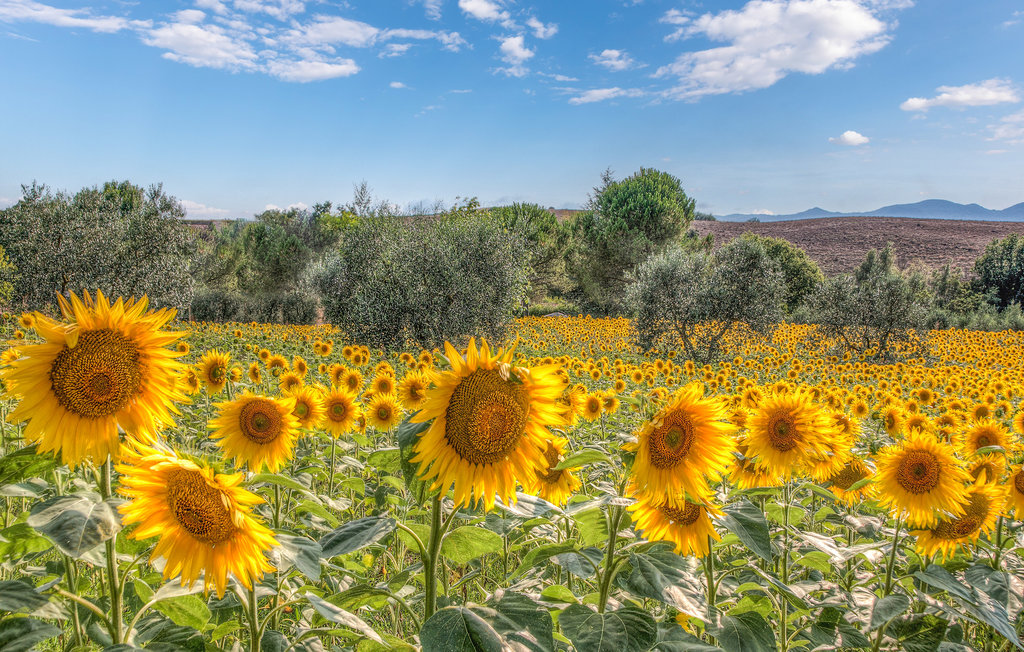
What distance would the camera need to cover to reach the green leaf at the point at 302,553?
127 centimetres

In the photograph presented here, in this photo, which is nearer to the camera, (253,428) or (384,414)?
(253,428)

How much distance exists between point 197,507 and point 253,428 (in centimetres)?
99

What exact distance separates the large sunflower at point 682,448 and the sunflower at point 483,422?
0.35m

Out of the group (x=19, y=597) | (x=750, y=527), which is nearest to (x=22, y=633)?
(x=19, y=597)

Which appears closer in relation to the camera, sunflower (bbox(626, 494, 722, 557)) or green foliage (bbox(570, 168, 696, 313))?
sunflower (bbox(626, 494, 722, 557))

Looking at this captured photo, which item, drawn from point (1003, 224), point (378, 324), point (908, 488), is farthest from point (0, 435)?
point (1003, 224)

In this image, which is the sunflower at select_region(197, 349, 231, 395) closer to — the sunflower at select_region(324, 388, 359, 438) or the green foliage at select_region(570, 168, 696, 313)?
the sunflower at select_region(324, 388, 359, 438)

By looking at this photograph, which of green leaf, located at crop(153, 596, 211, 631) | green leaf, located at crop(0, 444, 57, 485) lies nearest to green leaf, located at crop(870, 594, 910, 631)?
green leaf, located at crop(153, 596, 211, 631)

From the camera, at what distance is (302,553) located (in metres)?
1.34

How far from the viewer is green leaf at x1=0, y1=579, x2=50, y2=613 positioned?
3.80ft

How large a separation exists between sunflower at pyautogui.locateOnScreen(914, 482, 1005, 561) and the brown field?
153ft

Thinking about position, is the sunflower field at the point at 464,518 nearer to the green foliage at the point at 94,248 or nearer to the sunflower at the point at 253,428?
the sunflower at the point at 253,428

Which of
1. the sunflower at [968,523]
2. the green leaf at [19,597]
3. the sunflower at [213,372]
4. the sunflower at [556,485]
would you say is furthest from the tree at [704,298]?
the green leaf at [19,597]

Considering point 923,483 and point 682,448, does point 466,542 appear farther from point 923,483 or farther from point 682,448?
point 923,483
